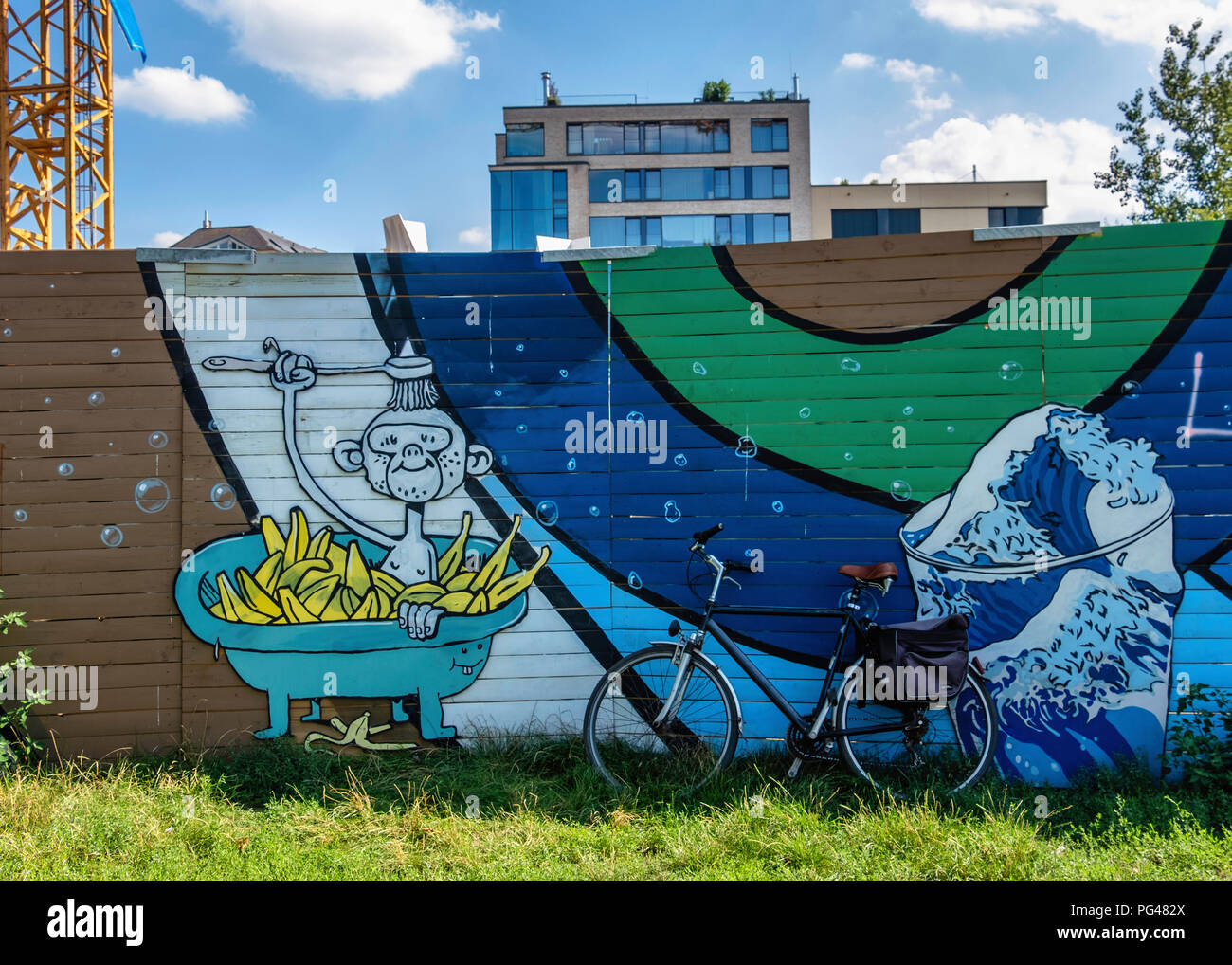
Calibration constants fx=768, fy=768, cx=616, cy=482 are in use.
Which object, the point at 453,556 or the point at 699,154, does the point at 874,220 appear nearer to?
the point at 699,154

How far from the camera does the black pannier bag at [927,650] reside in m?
3.76

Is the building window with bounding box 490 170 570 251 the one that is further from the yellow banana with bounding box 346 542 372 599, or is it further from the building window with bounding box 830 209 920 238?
the yellow banana with bounding box 346 542 372 599

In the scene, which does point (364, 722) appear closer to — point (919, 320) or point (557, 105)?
point (919, 320)

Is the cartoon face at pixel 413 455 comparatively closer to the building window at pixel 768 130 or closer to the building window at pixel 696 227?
the building window at pixel 696 227

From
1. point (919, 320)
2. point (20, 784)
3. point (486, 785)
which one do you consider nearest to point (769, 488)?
point (919, 320)

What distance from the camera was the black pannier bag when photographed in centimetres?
376

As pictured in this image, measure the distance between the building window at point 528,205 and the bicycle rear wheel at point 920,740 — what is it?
129 feet

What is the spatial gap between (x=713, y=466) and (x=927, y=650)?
1.48m

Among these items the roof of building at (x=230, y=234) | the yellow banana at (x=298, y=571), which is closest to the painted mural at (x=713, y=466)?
the yellow banana at (x=298, y=571)

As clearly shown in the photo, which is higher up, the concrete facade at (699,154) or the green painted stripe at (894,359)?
the concrete facade at (699,154)

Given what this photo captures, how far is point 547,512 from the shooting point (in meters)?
4.45
